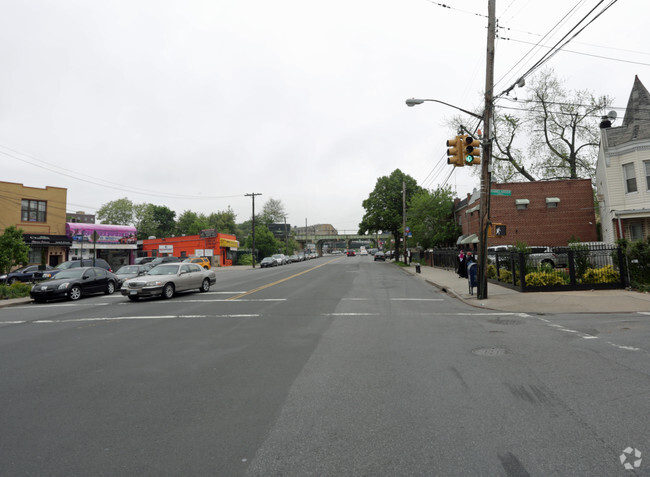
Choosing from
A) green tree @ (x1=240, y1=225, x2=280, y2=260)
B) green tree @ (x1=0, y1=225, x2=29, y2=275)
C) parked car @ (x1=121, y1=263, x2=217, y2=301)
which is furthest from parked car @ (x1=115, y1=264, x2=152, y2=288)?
green tree @ (x1=240, y1=225, x2=280, y2=260)

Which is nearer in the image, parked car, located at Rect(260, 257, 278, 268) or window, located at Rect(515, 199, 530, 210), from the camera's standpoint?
window, located at Rect(515, 199, 530, 210)

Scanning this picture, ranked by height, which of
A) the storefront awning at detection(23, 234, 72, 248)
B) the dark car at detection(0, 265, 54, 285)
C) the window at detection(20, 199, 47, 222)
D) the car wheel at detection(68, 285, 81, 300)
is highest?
the window at detection(20, 199, 47, 222)

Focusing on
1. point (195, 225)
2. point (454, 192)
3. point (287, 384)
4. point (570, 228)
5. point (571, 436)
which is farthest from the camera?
point (195, 225)

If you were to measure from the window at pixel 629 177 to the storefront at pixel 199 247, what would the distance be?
4579cm

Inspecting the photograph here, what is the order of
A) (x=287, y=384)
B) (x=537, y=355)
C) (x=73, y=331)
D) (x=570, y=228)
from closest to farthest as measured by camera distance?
(x=287, y=384) < (x=537, y=355) < (x=73, y=331) < (x=570, y=228)

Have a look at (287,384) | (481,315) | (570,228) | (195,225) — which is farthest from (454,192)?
(195,225)

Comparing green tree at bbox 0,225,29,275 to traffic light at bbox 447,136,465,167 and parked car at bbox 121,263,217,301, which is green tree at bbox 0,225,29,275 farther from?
traffic light at bbox 447,136,465,167

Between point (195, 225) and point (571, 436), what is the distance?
78.1 m

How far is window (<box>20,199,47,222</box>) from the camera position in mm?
32656

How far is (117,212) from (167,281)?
73.8 m

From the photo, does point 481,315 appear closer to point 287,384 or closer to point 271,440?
point 287,384

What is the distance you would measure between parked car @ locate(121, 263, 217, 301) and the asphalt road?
5.43m

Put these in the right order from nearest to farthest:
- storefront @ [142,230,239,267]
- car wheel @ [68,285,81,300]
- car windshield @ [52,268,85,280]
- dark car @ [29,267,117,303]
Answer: dark car @ [29,267,117,303], car wheel @ [68,285,81,300], car windshield @ [52,268,85,280], storefront @ [142,230,239,267]

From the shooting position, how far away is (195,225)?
76.3 metres
